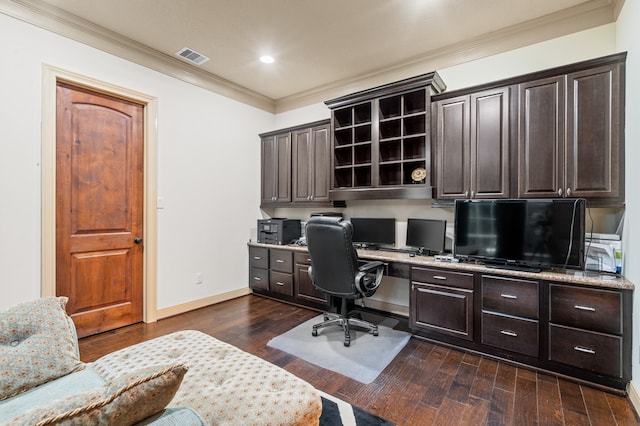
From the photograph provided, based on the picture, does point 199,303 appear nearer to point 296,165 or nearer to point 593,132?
point 296,165

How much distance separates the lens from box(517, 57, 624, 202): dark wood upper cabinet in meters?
2.29

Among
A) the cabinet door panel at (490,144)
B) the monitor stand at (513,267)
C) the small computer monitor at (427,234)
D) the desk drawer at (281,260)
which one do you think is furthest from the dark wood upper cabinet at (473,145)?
the desk drawer at (281,260)

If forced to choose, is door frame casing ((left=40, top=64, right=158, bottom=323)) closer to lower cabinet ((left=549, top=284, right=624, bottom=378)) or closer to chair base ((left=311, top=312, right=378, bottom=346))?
chair base ((left=311, top=312, right=378, bottom=346))

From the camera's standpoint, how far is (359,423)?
179 cm

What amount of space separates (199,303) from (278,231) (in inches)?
53.6

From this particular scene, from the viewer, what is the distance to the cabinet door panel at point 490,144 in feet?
8.95

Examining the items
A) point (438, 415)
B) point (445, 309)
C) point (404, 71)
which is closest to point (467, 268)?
point (445, 309)

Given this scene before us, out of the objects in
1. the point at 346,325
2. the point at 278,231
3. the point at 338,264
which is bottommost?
the point at 346,325

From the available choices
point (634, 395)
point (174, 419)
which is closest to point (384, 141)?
point (634, 395)

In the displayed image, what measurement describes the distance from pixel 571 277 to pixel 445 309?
972 mm

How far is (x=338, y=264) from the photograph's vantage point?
2789 mm

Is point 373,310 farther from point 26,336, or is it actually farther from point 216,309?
point 26,336

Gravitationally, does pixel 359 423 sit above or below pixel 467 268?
below

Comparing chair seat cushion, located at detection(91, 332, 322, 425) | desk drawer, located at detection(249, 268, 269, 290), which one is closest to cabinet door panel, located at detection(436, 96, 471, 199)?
chair seat cushion, located at detection(91, 332, 322, 425)
